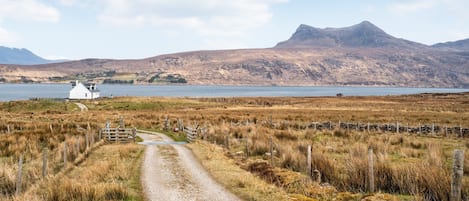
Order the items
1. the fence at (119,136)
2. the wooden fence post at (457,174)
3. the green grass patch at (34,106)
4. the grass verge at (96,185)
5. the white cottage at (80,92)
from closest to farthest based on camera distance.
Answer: the wooden fence post at (457,174) → the grass verge at (96,185) → the fence at (119,136) → the green grass patch at (34,106) → the white cottage at (80,92)

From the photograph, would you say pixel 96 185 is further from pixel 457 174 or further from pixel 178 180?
pixel 457 174

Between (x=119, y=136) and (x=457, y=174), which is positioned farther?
(x=119, y=136)

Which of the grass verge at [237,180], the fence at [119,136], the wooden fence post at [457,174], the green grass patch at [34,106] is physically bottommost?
the green grass patch at [34,106]

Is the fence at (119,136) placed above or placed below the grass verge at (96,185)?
below

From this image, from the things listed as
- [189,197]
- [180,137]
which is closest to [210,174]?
[189,197]

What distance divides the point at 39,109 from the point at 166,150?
6238 cm

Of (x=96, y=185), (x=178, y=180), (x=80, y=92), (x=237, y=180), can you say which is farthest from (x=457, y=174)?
(x=80, y=92)

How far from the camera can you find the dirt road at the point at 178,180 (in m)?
13.3

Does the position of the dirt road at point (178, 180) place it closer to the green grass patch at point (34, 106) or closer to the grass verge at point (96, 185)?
the grass verge at point (96, 185)

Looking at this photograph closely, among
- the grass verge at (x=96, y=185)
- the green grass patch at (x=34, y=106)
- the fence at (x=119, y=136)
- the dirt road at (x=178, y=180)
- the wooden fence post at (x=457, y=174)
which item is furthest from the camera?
the green grass patch at (x=34, y=106)

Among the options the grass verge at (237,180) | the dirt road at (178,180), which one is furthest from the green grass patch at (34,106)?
the grass verge at (237,180)

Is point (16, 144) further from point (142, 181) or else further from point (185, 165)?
point (142, 181)

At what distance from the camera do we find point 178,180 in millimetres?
15891

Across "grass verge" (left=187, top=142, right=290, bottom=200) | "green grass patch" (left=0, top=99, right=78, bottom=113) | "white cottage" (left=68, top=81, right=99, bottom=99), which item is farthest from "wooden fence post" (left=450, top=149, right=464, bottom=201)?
"white cottage" (left=68, top=81, right=99, bottom=99)
